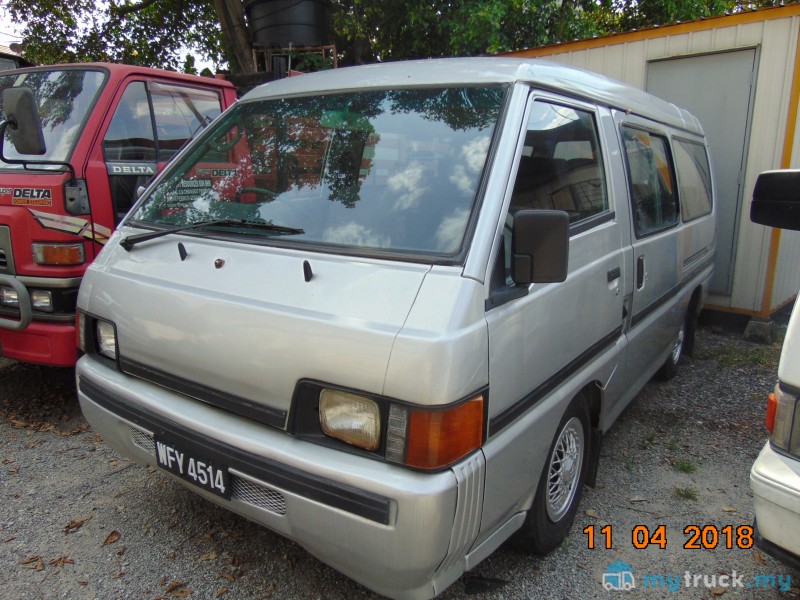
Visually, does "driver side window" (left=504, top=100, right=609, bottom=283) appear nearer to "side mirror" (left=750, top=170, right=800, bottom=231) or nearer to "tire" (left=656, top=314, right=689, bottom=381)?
"side mirror" (left=750, top=170, right=800, bottom=231)

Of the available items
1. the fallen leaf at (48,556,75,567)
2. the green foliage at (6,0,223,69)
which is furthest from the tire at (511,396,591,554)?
the green foliage at (6,0,223,69)

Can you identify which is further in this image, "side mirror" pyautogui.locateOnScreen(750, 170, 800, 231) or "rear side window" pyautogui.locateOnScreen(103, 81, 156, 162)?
"rear side window" pyautogui.locateOnScreen(103, 81, 156, 162)

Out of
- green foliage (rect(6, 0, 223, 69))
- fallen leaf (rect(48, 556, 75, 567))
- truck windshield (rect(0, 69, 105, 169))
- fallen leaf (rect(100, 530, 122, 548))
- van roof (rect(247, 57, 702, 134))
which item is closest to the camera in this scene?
van roof (rect(247, 57, 702, 134))

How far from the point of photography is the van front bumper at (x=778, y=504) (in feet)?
6.25

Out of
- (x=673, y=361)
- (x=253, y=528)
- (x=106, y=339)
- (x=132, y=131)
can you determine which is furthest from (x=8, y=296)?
(x=673, y=361)

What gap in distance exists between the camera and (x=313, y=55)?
30.3 ft

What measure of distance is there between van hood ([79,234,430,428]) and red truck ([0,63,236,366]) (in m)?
1.26

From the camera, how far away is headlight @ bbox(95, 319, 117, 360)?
2530 mm

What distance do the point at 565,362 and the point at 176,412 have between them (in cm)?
154

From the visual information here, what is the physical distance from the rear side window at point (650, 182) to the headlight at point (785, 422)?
1.40 m

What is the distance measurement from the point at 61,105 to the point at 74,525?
2.80 m

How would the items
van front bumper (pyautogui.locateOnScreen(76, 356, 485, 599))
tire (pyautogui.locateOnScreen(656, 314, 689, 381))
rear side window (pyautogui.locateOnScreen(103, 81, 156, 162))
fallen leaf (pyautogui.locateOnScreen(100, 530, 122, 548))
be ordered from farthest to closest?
tire (pyautogui.locateOnScreen(656, 314, 689, 381)), rear side window (pyautogui.locateOnScreen(103, 81, 156, 162)), fallen leaf (pyautogui.locateOnScreen(100, 530, 122, 548)), van front bumper (pyautogui.locateOnScreen(76, 356, 485, 599))

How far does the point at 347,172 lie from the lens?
2480mm

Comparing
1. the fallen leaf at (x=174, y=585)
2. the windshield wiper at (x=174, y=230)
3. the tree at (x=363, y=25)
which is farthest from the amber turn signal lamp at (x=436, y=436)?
the tree at (x=363, y=25)
